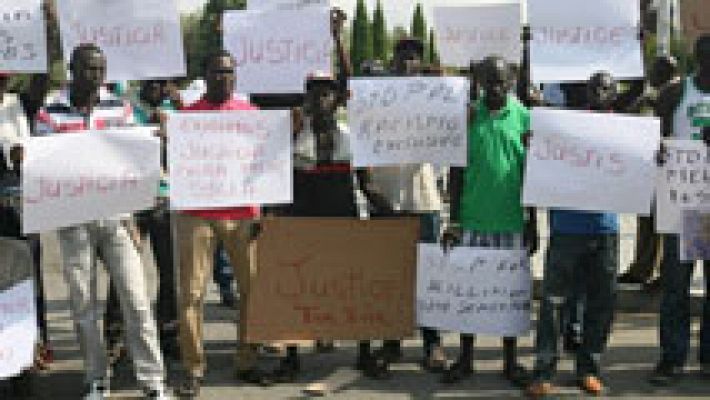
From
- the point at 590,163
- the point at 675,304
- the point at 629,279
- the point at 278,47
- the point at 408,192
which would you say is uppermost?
the point at 278,47

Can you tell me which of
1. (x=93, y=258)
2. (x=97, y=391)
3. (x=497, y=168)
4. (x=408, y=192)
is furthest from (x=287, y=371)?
(x=497, y=168)

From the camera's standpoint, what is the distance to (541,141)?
6469mm

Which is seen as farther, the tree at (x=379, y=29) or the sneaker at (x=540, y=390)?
the tree at (x=379, y=29)

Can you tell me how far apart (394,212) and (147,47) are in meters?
1.95

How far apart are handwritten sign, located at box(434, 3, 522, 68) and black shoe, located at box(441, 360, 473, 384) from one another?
225cm

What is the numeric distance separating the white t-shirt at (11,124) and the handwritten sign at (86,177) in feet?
1.67

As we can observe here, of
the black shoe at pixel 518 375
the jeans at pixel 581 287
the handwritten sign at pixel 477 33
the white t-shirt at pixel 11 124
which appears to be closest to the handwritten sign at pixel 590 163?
the jeans at pixel 581 287

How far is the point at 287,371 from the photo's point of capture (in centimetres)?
702

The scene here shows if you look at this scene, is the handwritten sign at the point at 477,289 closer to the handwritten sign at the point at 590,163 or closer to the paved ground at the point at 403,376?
the paved ground at the point at 403,376

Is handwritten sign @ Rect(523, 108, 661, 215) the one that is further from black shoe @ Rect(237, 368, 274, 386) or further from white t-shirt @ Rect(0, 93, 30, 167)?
white t-shirt @ Rect(0, 93, 30, 167)

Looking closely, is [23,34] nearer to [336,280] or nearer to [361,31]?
[336,280]

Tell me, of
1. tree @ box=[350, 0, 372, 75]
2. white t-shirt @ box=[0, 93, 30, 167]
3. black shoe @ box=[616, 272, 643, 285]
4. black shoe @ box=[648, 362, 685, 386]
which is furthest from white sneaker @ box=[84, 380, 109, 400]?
tree @ box=[350, 0, 372, 75]

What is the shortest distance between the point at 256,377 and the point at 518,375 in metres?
1.63

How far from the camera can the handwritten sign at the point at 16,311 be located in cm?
611
